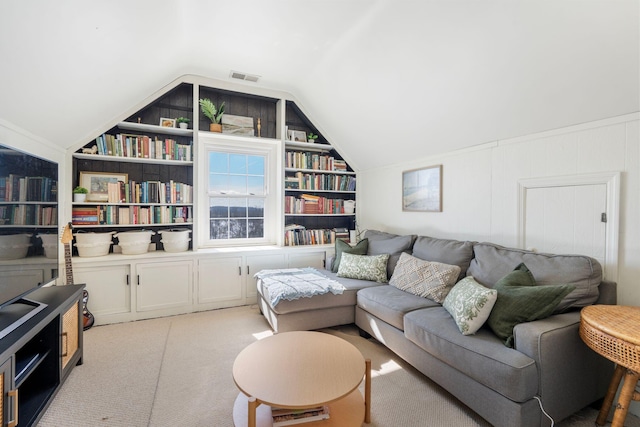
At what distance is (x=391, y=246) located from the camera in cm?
313

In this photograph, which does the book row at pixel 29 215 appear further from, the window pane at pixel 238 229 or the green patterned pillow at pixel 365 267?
the green patterned pillow at pixel 365 267

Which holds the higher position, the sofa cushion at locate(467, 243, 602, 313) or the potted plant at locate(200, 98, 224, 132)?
the potted plant at locate(200, 98, 224, 132)

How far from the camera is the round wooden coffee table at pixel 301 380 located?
1295mm

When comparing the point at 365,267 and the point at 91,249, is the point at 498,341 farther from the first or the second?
the point at 91,249

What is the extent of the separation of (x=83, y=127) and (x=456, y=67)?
3.32 meters

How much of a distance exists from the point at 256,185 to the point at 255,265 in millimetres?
1090

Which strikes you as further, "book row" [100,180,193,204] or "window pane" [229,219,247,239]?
"window pane" [229,219,247,239]

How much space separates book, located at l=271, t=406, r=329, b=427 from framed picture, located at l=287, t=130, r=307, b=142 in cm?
321

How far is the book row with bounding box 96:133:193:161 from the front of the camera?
3.04 metres

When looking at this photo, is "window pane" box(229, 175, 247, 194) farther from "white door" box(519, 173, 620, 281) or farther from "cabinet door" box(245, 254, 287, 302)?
"white door" box(519, 173, 620, 281)

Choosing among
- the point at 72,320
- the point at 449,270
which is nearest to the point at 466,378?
the point at 449,270

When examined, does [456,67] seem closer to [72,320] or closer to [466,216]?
[466,216]

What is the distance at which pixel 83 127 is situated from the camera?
2.72 metres

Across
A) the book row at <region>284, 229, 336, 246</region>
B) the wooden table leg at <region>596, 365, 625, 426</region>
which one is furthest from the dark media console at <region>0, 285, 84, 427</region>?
the wooden table leg at <region>596, 365, 625, 426</region>
